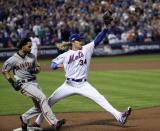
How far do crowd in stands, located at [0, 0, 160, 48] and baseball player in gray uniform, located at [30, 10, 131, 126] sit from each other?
53.0 ft

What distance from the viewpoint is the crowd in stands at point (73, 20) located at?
26.5 m

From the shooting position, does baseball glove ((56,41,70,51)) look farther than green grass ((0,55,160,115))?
No

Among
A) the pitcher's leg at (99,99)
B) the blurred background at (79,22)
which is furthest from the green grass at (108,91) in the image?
the blurred background at (79,22)

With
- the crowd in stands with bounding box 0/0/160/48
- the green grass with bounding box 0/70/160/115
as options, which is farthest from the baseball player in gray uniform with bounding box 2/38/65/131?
the crowd in stands with bounding box 0/0/160/48

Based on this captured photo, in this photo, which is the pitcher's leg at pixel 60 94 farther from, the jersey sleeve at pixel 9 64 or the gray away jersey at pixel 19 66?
the jersey sleeve at pixel 9 64

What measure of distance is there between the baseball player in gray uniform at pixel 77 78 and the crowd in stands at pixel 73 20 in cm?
1614

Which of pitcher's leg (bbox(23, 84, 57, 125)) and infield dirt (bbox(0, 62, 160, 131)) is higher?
pitcher's leg (bbox(23, 84, 57, 125))

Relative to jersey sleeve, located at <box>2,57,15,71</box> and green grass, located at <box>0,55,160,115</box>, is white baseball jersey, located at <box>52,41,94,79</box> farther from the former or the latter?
green grass, located at <box>0,55,160,115</box>

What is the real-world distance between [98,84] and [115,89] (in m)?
1.42

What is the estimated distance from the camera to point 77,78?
9.50 meters

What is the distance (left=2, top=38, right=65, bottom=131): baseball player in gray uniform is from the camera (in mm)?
9000

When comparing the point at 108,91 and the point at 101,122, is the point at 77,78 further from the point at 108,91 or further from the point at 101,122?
the point at 108,91

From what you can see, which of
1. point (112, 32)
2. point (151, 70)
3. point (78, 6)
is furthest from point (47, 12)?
point (151, 70)

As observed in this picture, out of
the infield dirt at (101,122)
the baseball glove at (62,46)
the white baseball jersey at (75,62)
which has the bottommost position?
the infield dirt at (101,122)
